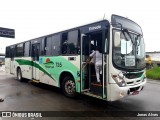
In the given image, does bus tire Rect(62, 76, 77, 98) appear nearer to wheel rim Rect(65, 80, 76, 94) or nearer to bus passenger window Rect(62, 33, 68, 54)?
wheel rim Rect(65, 80, 76, 94)

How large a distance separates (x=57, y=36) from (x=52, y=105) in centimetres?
352

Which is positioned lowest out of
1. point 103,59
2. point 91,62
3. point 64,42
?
point 91,62

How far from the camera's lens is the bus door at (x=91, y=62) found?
6.78 metres

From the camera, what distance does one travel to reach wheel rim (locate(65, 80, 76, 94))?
783 centimetres

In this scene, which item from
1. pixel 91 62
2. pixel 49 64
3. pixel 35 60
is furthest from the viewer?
pixel 35 60

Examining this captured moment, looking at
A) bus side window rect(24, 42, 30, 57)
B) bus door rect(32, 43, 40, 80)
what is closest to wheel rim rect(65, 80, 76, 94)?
bus door rect(32, 43, 40, 80)

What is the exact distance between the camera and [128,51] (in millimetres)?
6469

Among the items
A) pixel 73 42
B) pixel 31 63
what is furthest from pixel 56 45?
pixel 31 63

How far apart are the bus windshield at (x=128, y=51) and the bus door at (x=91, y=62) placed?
2.73 ft

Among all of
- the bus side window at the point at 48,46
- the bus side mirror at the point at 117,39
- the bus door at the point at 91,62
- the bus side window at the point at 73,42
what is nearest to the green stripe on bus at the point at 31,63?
the bus side window at the point at 48,46

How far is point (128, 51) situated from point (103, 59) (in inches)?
40.5

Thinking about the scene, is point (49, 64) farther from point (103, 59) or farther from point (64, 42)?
point (103, 59)

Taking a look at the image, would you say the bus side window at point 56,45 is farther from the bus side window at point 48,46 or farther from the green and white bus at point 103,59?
the bus side window at point 48,46

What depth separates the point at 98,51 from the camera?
6988 millimetres
